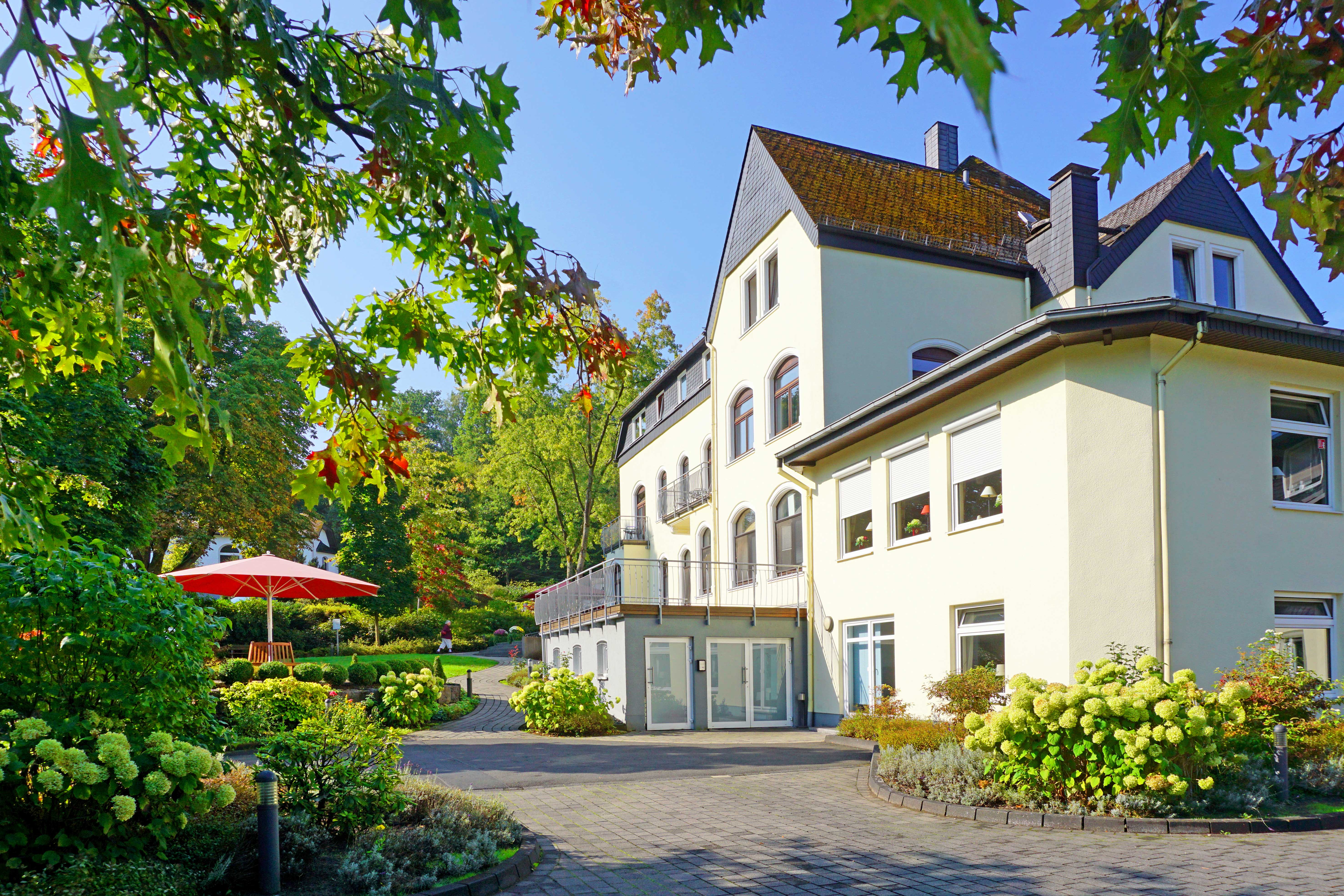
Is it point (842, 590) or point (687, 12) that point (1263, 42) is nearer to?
point (687, 12)

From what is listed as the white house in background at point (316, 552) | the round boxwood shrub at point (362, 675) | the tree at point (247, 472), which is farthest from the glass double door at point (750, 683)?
the white house in background at point (316, 552)

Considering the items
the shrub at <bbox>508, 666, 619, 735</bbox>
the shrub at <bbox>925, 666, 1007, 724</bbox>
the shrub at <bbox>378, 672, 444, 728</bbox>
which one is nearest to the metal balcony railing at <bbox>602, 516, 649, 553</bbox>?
the shrub at <bbox>378, 672, 444, 728</bbox>

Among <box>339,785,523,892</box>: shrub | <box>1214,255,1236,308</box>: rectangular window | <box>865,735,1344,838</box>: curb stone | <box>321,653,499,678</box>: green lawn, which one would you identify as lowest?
<box>321,653,499,678</box>: green lawn

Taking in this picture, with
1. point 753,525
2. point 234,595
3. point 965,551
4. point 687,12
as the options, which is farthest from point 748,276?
point 687,12

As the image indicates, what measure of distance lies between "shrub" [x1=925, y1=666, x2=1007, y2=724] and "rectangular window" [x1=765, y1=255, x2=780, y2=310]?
35.2ft

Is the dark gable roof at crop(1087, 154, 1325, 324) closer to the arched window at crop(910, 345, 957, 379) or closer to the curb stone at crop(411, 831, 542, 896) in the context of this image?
the arched window at crop(910, 345, 957, 379)

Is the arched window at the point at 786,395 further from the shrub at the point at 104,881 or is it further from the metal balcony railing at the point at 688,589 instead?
→ the shrub at the point at 104,881

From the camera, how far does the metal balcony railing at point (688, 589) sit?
1998cm

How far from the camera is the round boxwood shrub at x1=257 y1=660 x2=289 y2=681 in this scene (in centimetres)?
1797

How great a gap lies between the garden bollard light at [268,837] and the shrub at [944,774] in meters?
6.07

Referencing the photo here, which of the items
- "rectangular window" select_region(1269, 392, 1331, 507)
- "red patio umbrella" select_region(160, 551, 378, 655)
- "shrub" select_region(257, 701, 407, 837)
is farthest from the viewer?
"red patio umbrella" select_region(160, 551, 378, 655)

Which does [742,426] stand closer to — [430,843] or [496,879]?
[430,843]

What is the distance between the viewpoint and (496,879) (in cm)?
649

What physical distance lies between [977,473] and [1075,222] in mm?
7267
